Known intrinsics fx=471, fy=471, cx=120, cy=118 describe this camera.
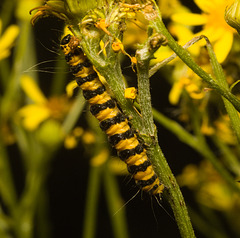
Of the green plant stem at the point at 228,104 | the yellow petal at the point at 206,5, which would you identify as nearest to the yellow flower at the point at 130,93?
the green plant stem at the point at 228,104

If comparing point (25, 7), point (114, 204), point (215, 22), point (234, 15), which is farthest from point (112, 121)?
point (25, 7)

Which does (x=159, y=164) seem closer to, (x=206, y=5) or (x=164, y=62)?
(x=164, y=62)

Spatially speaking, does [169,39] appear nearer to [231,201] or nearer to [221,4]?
[221,4]

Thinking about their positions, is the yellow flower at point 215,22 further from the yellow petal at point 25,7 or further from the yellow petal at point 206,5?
the yellow petal at point 25,7

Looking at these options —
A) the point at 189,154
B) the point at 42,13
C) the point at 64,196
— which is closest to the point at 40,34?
the point at 42,13

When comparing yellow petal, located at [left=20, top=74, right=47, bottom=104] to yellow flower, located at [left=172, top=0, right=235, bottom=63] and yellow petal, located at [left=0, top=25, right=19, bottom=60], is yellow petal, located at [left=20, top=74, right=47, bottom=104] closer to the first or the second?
yellow petal, located at [left=0, top=25, right=19, bottom=60]

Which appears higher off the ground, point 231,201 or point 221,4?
point 221,4
